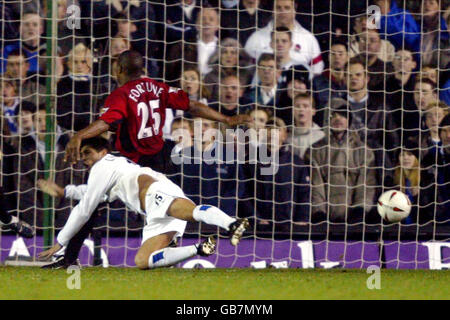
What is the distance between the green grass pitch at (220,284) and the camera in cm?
646

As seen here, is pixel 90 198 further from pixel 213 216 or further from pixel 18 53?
pixel 18 53

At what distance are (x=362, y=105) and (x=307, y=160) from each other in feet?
2.66

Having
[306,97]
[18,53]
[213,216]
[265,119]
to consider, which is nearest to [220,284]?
[213,216]

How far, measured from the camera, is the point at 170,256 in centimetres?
770

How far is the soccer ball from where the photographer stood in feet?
28.7

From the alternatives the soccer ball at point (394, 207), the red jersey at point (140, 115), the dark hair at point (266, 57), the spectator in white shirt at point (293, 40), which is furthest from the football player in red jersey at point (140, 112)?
the spectator in white shirt at point (293, 40)

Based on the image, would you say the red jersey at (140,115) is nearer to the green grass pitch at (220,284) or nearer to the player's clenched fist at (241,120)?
the player's clenched fist at (241,120)

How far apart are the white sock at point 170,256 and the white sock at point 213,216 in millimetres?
232

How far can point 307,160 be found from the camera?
1059 centimetres

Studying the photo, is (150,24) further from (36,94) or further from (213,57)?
(36,94)

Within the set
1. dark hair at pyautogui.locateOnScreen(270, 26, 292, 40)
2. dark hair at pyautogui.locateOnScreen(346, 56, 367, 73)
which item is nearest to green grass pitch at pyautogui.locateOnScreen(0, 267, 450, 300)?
dark hair at pyautogui.locateOnScreen(346, 56, 367, 73)

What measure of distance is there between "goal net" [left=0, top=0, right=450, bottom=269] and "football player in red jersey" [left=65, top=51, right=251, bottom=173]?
161 centimetres
